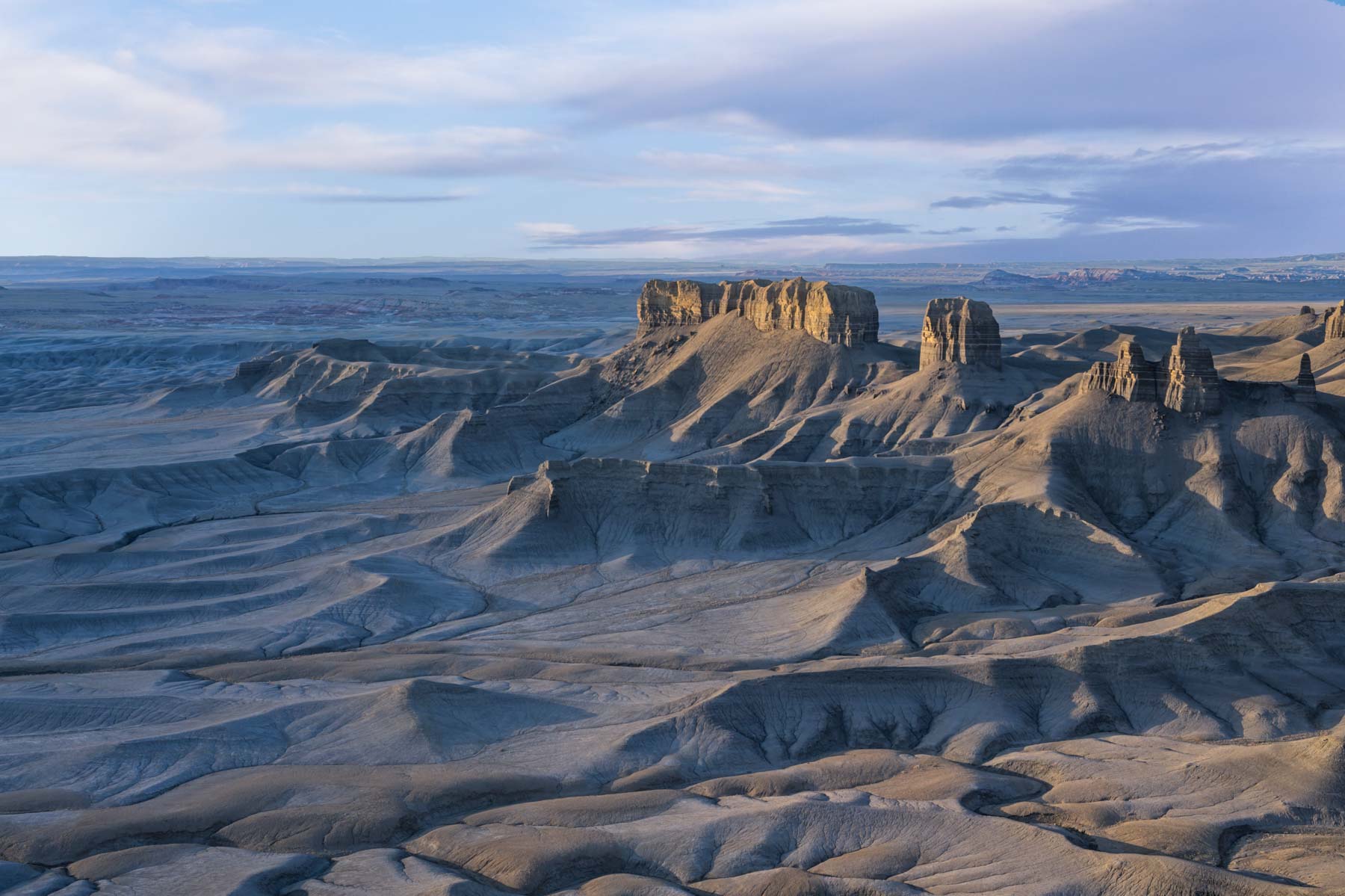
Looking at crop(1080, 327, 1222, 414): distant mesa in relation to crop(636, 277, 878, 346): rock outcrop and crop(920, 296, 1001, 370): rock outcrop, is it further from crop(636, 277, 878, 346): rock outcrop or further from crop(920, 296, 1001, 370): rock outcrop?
crop(636, 277, 878, 346): rock outcrop

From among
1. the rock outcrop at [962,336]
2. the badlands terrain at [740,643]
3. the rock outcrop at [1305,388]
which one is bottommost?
the badlands terrain at [740,643]

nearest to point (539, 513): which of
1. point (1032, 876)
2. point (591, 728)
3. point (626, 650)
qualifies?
point (626, 650)

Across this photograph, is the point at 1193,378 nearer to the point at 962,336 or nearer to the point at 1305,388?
the point at 1305,388

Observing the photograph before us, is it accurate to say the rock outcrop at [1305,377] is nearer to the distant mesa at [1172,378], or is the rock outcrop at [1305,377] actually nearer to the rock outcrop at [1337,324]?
the distant mesa at [1172,378]

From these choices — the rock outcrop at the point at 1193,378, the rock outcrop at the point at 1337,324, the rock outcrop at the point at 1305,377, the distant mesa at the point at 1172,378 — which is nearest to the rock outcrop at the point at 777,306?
the distant mesa at the point at 1172,378

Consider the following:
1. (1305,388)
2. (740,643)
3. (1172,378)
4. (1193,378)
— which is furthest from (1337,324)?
(740,643)
